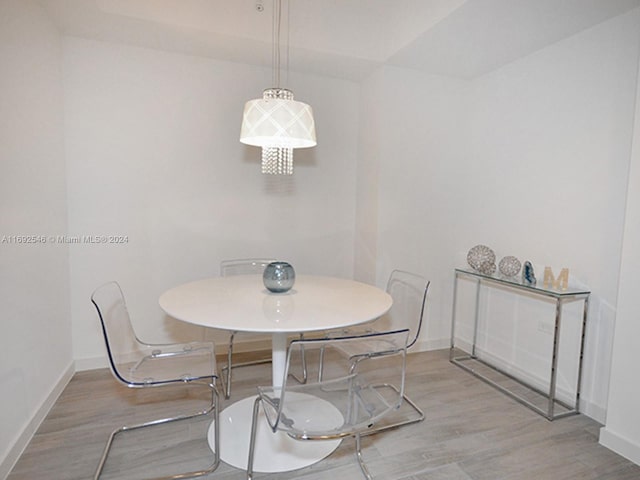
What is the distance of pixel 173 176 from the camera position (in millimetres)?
2836

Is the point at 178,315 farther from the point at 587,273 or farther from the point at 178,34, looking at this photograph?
the point at 587,273

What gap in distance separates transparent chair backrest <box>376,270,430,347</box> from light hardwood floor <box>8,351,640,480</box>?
1.92 feet

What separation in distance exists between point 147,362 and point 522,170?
9.33 ft

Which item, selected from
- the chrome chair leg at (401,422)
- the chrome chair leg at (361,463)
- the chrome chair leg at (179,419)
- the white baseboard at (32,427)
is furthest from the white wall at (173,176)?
the chrome chair leg at (361,463)

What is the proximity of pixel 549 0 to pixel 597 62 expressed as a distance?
0.53 m

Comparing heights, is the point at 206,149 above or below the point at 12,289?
above

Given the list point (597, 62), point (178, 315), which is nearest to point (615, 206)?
point (597, 62)

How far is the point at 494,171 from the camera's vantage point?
9.66ft

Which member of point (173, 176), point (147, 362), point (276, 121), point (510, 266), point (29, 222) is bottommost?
point (147, 362)

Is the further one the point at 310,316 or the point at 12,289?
the point at 12,289

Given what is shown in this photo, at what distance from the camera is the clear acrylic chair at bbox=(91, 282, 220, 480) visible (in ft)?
5.54

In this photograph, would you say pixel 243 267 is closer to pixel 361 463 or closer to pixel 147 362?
pixel 147 362

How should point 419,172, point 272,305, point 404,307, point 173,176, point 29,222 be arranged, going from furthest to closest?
point 419,172 < point 404,307 < point 173,176 < point 29,222 < point 272,305

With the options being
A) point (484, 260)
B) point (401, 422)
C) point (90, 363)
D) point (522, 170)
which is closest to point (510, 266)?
point (484, 260)
